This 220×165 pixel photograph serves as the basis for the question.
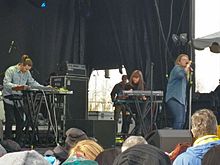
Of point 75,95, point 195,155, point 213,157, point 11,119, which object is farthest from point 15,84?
point 213,157

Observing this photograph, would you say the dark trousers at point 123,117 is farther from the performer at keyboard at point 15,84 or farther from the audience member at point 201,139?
the audience member at point 201,139

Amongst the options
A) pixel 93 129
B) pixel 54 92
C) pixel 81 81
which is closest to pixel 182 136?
pixel 93 129

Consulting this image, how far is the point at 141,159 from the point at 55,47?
891 centimetres

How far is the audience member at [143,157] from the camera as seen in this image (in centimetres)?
163

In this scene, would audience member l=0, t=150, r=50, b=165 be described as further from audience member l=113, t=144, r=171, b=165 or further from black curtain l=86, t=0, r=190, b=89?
black curtain l=86, t=0, r=190, b=89

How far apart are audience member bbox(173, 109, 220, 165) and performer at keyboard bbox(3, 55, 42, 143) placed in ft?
13.8

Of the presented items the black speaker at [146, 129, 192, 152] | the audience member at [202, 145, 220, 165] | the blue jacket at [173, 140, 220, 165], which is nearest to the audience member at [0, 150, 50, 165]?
the audience member at [202, 145, 220, 165]

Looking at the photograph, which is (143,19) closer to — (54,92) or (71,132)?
(54,92)

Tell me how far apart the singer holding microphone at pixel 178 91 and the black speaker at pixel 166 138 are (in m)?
2.43

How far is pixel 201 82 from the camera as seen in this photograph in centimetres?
834

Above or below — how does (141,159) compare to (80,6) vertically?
below

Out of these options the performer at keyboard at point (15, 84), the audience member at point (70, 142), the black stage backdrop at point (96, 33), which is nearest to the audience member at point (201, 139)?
the audience member at point (70, 142)

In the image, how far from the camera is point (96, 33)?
10.8 m

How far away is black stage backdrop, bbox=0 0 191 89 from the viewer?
8953 millimetres
